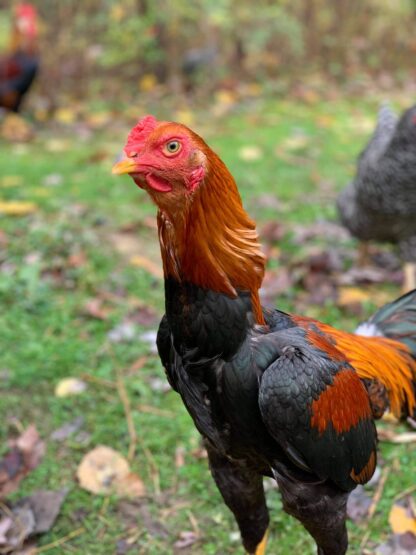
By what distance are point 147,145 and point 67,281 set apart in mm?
2900

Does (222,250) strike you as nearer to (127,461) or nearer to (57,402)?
(127,461)

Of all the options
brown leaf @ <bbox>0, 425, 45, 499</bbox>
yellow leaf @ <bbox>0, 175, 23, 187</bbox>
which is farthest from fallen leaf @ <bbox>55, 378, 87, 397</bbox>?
yellow leaf @ <bbox>0, 175, 23, 187</bbox>

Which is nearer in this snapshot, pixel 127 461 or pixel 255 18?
pixel 127 461

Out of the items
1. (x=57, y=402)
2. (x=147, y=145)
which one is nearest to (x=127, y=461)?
(x=57, y=402)

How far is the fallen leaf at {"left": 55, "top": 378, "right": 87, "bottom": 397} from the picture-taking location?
3533 mm

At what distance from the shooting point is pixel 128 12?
845 centimetres

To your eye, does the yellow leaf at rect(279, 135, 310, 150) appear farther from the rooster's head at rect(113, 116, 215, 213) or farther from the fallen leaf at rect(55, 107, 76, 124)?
the rooster's head at rect(113, 116, 215, 213)

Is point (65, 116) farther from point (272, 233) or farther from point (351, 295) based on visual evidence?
point (351, 295)

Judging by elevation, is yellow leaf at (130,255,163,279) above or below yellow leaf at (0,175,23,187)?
below

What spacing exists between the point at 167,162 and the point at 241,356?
618 millimetres

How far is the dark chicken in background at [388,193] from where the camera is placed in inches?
156

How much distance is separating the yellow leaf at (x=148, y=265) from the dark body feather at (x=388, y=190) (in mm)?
1407

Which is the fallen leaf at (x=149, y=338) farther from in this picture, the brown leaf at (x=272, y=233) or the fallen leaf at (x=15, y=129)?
the fallen leaf at (x=15, y=129)

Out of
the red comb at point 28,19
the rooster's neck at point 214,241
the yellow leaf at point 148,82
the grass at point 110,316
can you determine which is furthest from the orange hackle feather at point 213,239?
the yellow leaf at point 148,82
